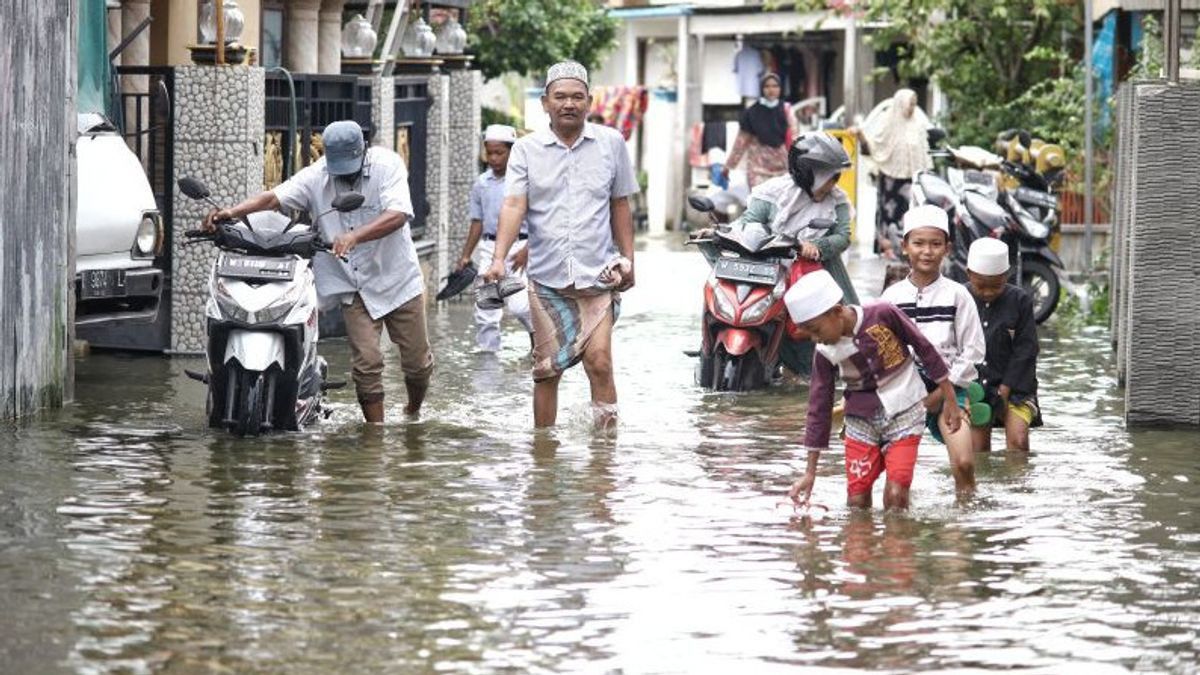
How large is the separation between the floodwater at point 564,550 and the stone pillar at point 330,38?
8095 millimetres

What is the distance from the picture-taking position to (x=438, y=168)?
934 inches

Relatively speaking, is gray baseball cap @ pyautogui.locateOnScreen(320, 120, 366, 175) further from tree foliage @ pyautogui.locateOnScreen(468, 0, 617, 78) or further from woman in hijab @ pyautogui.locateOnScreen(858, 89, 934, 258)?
tree foliage @ pyautogui.locateOnScreen(468, 0, 617, 78)

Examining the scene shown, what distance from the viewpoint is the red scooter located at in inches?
625

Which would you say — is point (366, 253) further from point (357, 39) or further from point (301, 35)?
point (357, 39)

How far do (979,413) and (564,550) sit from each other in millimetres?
3176

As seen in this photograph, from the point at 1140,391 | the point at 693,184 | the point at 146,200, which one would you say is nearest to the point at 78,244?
the point at 146,200

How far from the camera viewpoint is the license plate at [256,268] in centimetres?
1303

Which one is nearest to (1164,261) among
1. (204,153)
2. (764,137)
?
(204,153)

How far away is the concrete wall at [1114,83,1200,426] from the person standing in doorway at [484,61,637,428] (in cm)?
261

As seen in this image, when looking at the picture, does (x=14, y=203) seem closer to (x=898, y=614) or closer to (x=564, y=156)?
(x=564, y=156)

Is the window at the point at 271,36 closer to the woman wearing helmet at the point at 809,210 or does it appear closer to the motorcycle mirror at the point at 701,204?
the motorcycle mirror at the point at 701,204

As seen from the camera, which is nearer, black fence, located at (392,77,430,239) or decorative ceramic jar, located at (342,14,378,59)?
decorative ceramic jar, located at (342,14,378,59)

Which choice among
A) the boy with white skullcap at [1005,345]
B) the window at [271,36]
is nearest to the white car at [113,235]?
the boy with white skullcap at [1005,345]

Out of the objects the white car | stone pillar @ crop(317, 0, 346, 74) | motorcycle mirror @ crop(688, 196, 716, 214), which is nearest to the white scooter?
the white car
